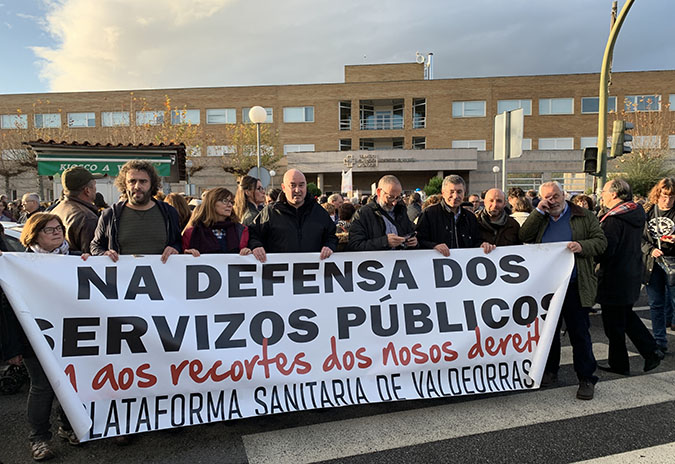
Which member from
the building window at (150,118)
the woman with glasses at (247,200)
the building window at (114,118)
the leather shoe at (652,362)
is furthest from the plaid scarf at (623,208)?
the building window at (114,118)

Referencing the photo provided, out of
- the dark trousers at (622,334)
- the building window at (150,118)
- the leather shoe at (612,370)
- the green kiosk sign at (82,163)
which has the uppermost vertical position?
the building window at (150,118)

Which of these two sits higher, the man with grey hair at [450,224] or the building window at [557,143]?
the building window at [557,143]

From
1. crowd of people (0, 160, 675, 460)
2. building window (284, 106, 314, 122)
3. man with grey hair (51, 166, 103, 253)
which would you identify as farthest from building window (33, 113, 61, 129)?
crowd of people (0, 160, 675, 460)

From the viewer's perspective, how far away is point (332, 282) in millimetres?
3723

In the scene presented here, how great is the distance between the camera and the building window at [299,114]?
40156mm

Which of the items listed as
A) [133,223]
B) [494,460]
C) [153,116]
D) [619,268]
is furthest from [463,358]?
[153,116]

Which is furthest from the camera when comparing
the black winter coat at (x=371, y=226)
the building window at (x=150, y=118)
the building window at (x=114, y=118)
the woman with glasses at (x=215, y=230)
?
the building window at (x=114, y=118)

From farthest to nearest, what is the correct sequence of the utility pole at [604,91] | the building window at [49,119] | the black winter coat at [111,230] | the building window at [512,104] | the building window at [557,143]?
1. the building window at [49,119]
2. the building window at [512,104]
3. the building window at [557,143]
4. the utility pole at [604,91]
5. the black winter coat at [111,230]

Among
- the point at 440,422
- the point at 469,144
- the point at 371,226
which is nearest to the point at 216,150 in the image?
the point at 469,144

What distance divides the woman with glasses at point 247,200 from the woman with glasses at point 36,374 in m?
2.20

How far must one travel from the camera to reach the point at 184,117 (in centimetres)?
4009

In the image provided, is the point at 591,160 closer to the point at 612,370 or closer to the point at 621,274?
the point at 621,274

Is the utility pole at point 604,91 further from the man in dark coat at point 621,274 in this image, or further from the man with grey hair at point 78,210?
the man with grey hair at point 78,210

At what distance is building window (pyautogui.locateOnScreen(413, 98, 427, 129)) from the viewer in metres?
39.8
